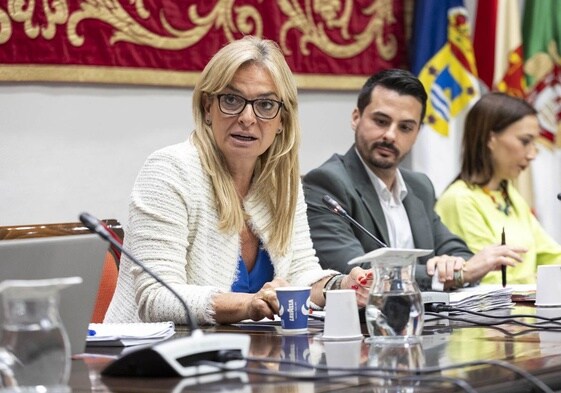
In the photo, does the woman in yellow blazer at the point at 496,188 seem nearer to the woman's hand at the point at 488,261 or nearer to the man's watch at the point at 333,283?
the woman's hand at the point at 488,261

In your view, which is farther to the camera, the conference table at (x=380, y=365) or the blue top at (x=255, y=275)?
the blue top at (x=255, y=275)

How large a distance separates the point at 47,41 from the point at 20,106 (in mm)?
267

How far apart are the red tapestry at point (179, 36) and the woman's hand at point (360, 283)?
1680 millimetres

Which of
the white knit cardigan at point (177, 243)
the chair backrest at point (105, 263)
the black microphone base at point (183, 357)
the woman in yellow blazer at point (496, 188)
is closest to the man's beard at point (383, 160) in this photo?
the woman in yellow blazer at point (496, 188)

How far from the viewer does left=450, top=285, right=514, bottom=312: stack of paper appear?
112 inches

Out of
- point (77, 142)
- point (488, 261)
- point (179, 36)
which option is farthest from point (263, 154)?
point (179, 36)

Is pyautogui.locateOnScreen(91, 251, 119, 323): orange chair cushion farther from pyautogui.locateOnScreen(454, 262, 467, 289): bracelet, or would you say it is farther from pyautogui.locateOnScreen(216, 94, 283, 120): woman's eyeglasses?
pyautogui.locateOnScreen(454, 262, 467, 289): bracelet

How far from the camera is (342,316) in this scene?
7.29ft

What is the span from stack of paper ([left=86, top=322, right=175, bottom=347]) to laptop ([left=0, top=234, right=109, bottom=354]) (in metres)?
0.15

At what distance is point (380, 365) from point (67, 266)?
59 cm

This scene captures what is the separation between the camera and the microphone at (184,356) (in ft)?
5.54

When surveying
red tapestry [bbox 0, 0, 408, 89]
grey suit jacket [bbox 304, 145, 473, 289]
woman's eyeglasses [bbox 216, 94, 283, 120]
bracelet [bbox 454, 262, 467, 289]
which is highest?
red tapestry [bbox 0, 0, 408, 89]

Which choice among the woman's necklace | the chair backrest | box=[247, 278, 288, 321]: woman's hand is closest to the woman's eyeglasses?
the chair backrest

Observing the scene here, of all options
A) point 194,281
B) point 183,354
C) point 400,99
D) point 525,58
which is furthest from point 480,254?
point 525,58
